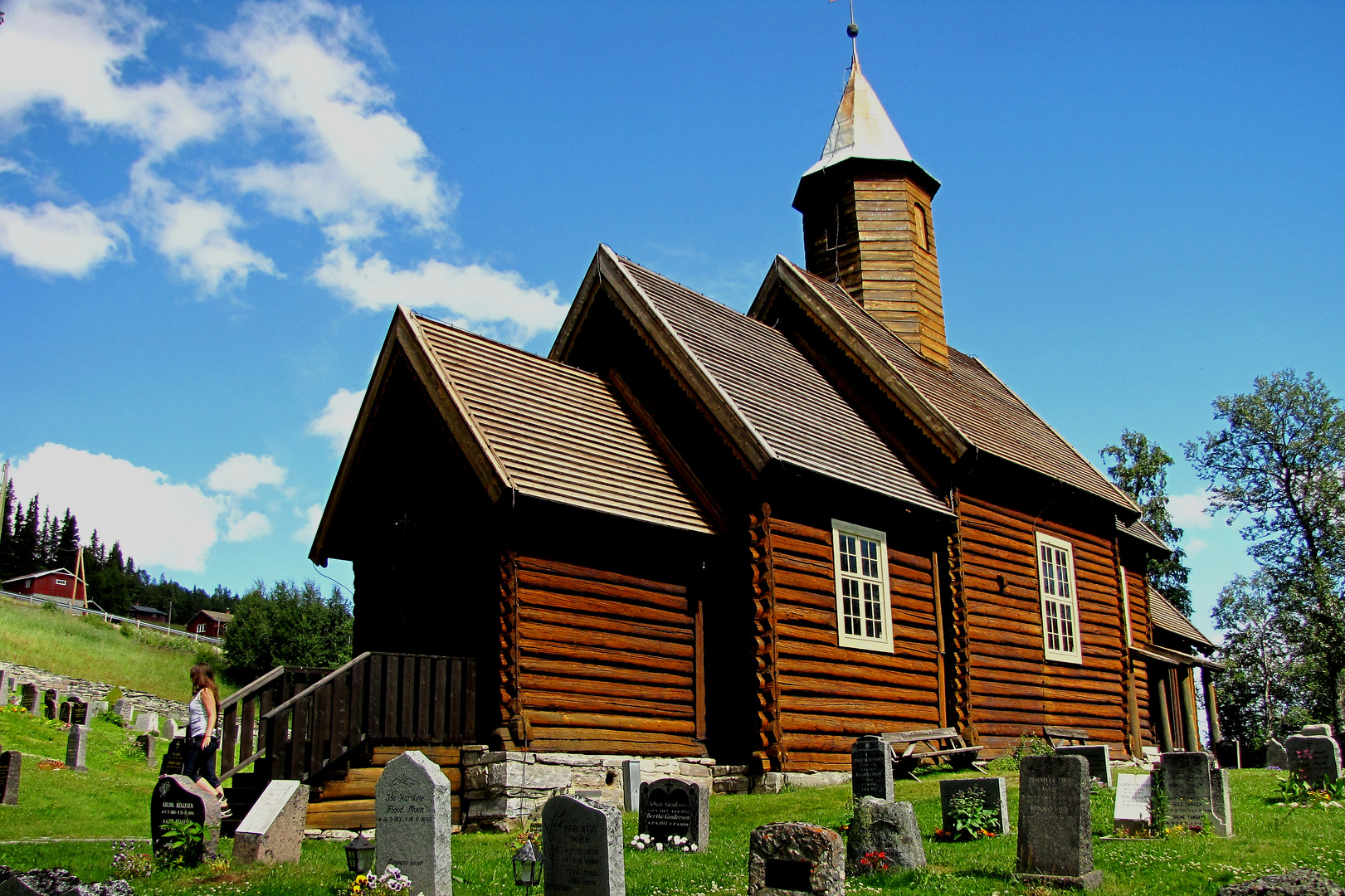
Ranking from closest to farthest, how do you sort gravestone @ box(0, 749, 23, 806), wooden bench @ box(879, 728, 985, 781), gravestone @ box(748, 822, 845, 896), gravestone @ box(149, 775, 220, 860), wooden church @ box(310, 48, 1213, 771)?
gravestone @ box(748, 822, 845, 896)
gravestone @ box(149, 775, 220, 860)
wooden church @ box(310, 48, 1213, 771)
wooden bench @ box(879, 728, 985, 781)
gravestone @ box(0, 749, 23, 806)

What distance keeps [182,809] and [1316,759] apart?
13.5 meters

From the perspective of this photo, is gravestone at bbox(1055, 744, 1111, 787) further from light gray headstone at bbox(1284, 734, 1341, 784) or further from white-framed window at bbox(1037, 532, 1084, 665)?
white-framed window at bbox(1037, 532, 1084, 665)

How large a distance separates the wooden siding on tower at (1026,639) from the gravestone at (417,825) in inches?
476

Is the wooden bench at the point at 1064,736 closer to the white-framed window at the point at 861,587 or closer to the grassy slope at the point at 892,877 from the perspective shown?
the white-framed window at the point at 861,587

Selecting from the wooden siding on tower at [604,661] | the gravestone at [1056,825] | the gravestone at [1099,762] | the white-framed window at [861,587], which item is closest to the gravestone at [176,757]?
the wooden siding on tower at [604,661]

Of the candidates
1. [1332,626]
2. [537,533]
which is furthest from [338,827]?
[1332,626]

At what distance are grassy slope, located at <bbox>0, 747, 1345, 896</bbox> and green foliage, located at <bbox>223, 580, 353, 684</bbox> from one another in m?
46.8

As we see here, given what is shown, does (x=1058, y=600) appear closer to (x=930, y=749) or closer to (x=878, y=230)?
(x=930, y=749)

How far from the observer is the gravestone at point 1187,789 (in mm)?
11188

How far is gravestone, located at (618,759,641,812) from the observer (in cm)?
1438

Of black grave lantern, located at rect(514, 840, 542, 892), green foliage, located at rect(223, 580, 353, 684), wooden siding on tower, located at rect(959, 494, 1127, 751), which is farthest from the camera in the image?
green foliage, located at rect(223, 580, 353, 684)

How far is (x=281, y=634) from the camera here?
59.6 m

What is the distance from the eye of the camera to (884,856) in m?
9.66

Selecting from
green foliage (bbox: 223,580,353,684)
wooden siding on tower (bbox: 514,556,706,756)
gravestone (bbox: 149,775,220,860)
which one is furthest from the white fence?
gravestone (bbox: 149,775,220,860)
